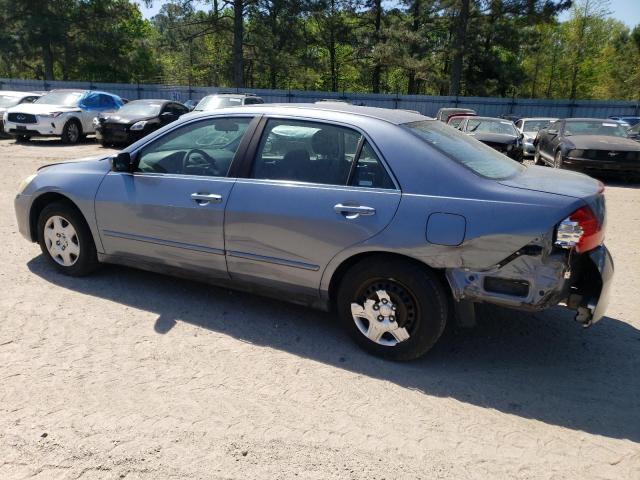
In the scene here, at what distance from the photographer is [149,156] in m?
4.24

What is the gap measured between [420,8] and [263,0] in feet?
34.6

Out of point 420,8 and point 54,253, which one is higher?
point 420,8

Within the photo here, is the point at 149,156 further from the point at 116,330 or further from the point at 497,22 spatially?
the point at 497,22

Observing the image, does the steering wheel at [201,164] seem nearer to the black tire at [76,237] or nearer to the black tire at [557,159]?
the black tire at [76,237]

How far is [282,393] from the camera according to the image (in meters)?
3.07

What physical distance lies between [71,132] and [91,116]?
940 millimetres

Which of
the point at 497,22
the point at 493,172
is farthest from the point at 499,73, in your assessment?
the point at 493,172

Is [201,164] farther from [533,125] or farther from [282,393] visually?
[533,125]

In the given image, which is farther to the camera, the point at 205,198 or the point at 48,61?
the point at 48,61

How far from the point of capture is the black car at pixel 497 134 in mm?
13344

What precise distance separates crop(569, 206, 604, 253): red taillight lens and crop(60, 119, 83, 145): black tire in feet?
52.7

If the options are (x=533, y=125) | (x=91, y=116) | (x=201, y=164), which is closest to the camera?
(x=201, y=164)

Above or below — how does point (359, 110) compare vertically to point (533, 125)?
above

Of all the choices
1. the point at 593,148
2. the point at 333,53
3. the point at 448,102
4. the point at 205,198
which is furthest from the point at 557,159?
the point at 333,53
